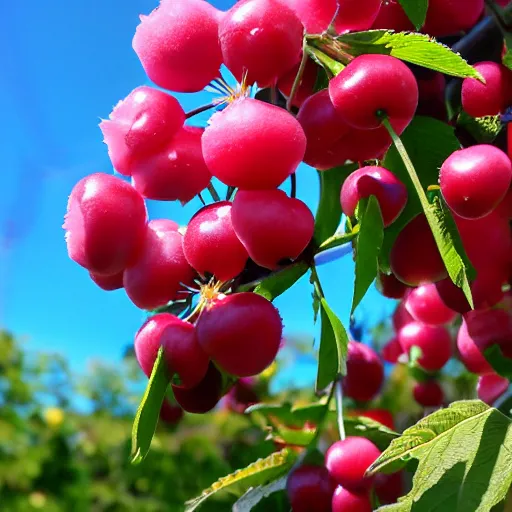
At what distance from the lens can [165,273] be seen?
1.52ft

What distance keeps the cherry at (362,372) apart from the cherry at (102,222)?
0.35m

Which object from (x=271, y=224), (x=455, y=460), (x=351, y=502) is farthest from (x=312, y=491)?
(x=271, y=224)

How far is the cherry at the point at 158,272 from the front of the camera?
462 mm

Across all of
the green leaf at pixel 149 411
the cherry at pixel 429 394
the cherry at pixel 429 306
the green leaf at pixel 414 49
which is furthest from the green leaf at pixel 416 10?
the cherry at pixel 429 394

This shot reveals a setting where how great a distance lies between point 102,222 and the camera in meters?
0.44

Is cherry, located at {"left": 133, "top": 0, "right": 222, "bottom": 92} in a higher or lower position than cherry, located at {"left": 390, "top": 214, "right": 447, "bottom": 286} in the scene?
higher

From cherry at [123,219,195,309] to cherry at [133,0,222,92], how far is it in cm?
10

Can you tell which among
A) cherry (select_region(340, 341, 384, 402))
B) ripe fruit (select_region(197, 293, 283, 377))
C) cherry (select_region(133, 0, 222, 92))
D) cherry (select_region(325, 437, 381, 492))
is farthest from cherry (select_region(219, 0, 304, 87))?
cherry (select_region(340, 341, 384, 402))

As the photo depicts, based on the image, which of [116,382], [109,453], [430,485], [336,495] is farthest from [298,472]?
[116,382]

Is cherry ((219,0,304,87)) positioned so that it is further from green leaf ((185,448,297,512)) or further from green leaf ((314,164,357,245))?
green leaf ((185,448,297,512))

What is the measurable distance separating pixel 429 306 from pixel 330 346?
0.78 feet

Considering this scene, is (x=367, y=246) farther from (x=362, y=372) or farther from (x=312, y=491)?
(x=362, y=372)

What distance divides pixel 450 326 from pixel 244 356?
0.46 meters

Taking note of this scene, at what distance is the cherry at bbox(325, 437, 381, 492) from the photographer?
522 millimetres
